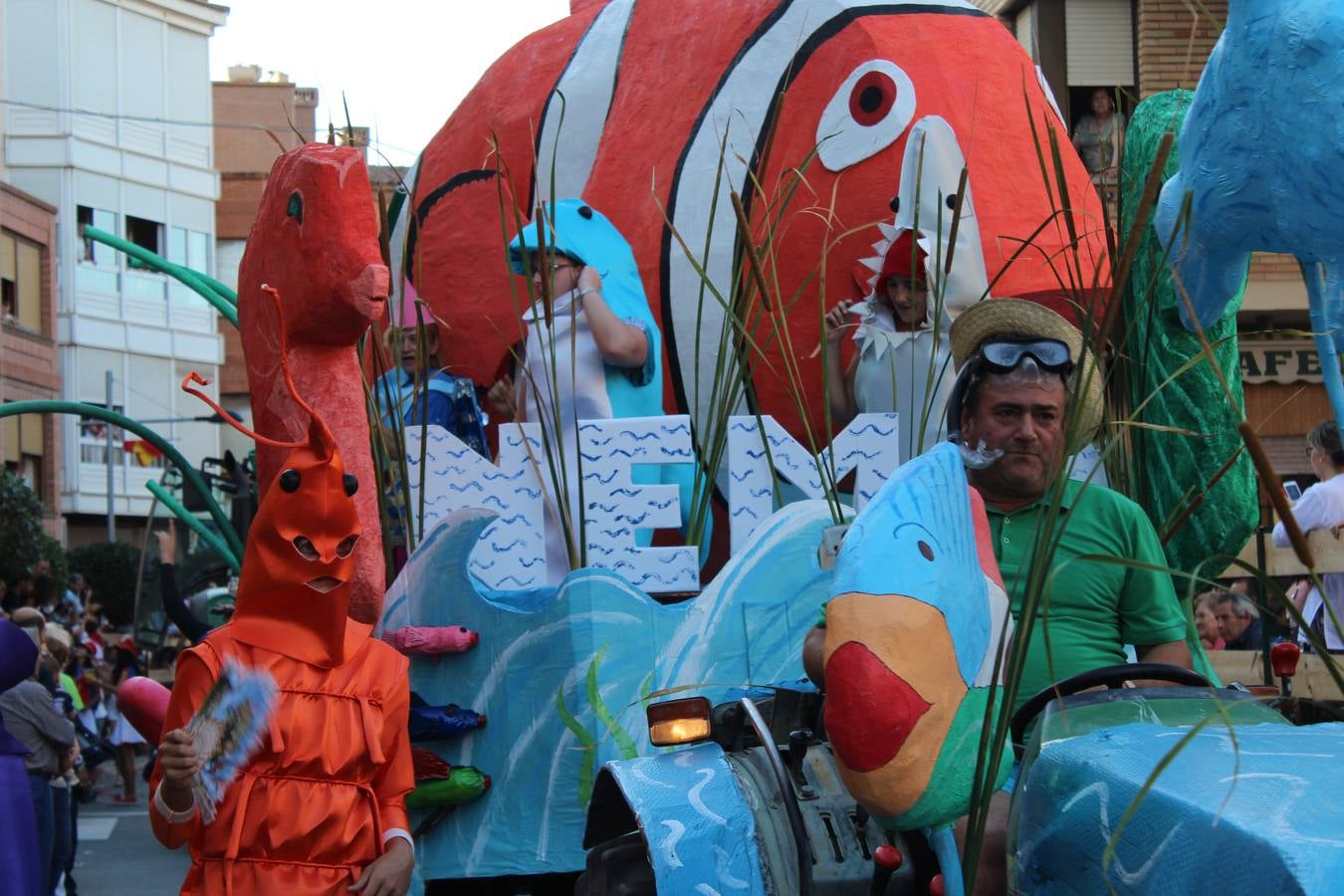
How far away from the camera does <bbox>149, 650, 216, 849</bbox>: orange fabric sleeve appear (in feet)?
12.3

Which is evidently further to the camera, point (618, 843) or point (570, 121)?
point (570, 121)

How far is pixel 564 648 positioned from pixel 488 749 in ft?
1.26

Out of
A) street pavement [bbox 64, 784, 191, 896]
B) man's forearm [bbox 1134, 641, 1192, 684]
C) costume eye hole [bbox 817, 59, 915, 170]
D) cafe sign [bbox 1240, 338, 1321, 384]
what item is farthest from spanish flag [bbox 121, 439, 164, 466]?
man's forearm [bbox 1134, 641, 1192, 684]

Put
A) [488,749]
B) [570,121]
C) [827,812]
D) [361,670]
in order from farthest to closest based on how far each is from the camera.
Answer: [570,121] → [488,749] → [361,670] → [827,812]

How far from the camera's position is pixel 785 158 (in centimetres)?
703

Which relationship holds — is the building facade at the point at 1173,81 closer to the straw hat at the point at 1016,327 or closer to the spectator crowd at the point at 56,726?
the spectator crowd at the point at 56,726

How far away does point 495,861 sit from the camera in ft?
16.5

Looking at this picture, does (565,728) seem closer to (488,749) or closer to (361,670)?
(488,749)

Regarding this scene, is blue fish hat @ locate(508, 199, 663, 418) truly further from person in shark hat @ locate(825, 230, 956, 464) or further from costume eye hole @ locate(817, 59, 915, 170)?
costume eye hole @ locate(817, 59, 915, 170)

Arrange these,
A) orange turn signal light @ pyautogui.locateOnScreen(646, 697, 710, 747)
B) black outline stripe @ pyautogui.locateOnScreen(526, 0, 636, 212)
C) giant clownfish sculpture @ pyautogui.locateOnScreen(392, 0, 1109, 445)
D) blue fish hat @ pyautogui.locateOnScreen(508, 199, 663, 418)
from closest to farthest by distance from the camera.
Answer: orange turn signal light @ pyautogui.locateOnScreen(646, 697, 710, 747)
blue fish hat @ pyautogui.locateOnScreen(508, 199, 663, 418)
giant clownfish sculpture @ pyautogui.locateOnScreen(392, 0, 1109, 445)
black outline stripe @ pyautogui.locateOnScreen(526, 0, 636, 212)

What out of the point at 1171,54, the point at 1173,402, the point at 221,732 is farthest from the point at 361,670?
the point at 1171,54

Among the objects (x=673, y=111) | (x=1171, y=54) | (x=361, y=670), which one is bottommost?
(x=361, y=670)

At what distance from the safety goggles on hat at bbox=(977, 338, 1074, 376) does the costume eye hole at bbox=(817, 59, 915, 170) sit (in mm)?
3143

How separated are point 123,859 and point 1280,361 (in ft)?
30.7
